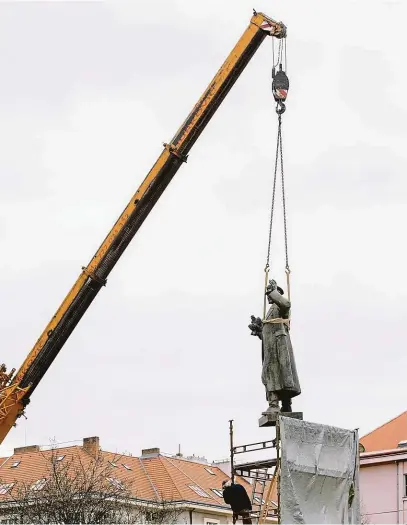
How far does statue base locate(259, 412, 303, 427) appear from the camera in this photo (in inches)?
816

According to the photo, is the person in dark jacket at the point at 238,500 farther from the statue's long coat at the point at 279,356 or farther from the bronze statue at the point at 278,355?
the statue's long coat at the point at 279,356

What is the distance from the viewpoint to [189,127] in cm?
3028

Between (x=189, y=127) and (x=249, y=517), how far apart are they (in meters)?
12.4

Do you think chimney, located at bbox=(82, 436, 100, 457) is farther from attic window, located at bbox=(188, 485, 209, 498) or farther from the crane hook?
the crane hook

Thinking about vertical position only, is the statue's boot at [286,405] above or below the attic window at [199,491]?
below

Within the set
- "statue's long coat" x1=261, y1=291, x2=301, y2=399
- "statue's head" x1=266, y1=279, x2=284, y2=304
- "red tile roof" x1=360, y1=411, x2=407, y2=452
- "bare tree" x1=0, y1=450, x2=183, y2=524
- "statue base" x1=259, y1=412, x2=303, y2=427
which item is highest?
"red tile roof" x1=360, y1=411, x2=407, y2=452

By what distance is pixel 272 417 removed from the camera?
20.8 metres

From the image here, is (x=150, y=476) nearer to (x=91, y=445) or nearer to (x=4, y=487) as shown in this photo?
(x=91, y=445)

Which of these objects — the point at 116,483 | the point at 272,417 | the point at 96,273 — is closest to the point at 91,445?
the point at 116,483

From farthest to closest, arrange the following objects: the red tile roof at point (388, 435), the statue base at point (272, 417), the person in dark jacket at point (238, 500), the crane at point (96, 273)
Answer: the red tile roof at point (388, 435)
the crane at point (96, 273)
the statue base at point (272, 417)
the person in dark jacket at point (238, 500)

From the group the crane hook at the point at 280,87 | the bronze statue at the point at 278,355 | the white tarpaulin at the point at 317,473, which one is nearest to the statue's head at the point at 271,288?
the bronze statue at the point at 278,355

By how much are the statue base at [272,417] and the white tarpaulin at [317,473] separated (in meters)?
0.24

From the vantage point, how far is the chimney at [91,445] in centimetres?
6494

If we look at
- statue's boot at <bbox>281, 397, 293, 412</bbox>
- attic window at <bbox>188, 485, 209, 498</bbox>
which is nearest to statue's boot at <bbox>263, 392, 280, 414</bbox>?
statue's boot at <bbox>281, 397, 293, 412</bbox>
